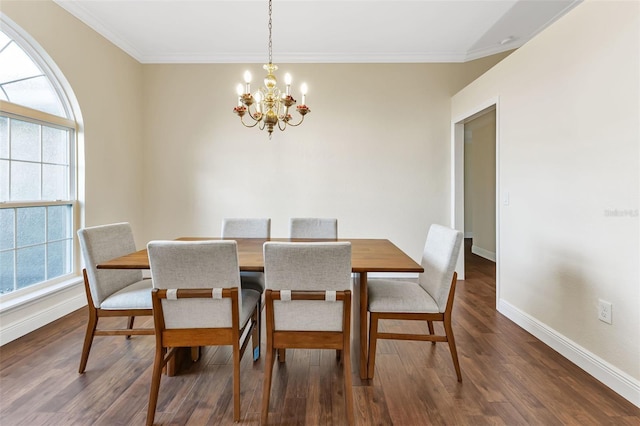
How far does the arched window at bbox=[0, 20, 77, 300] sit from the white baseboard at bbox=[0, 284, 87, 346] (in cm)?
14

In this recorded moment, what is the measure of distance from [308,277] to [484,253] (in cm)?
497

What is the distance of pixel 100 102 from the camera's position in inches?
127

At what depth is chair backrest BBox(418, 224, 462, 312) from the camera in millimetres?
1809

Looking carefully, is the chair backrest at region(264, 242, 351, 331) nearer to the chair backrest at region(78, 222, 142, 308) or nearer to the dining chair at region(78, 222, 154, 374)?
the dining chair at region(78, 222, 154, 374)

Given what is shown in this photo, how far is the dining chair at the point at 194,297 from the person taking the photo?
1446mm

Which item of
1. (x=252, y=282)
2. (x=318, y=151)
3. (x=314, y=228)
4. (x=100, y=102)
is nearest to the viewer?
(x=252, y=282)

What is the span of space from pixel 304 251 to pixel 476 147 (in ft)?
17.7

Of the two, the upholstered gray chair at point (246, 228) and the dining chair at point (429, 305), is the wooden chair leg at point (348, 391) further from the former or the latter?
the upholstered gray chair at point (246, 228)

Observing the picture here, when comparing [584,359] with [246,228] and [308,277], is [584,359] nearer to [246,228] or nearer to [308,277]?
[308,277]

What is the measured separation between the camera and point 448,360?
81.8 inches

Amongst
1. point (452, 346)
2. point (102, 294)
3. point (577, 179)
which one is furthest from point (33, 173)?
point (577, 179)

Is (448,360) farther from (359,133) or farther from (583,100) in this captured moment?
(359,133)

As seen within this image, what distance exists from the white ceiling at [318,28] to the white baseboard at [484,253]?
10.3ft

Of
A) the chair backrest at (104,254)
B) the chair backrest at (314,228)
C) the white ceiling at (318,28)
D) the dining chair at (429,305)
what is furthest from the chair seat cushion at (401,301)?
the white ceiling at (318,28)
